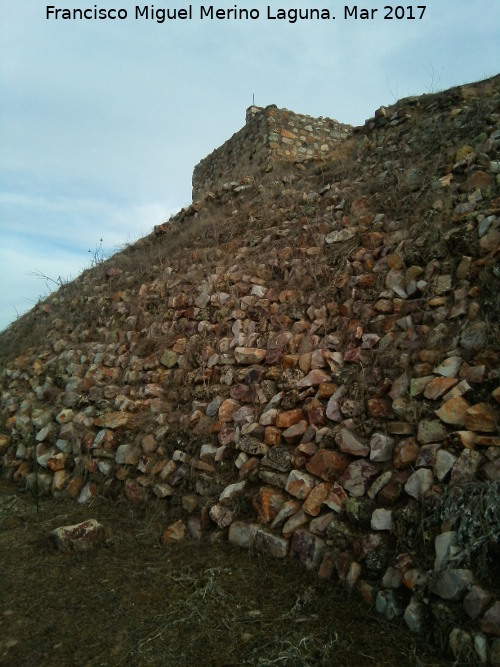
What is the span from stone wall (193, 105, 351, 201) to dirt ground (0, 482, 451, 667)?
A: 6646 mm

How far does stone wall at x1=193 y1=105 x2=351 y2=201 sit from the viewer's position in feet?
27.6

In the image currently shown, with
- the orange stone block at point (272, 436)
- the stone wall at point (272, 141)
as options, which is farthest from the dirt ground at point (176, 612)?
the stone wall at point (272, 141)

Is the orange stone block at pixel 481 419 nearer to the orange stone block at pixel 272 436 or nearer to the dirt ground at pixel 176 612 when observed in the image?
the dirt ground at pixel 176 612

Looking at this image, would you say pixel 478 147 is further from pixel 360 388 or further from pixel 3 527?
pixel 3 527

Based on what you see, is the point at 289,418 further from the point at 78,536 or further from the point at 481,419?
the point at 78,536

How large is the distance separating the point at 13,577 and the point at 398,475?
2.37 m

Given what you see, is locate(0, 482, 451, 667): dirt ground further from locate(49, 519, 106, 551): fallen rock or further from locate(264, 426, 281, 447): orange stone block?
locate(264, 426, 281, 447): orange stone block

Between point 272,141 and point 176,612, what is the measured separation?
7816 millimetres

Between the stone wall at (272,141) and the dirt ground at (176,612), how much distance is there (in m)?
6.65

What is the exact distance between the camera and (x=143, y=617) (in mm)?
2322

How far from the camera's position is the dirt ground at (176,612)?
2000 mm

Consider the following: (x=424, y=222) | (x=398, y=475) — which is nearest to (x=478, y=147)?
(x=424, y=222)

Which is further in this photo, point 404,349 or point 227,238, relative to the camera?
point 227,238

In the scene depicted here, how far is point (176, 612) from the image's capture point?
2328mm
